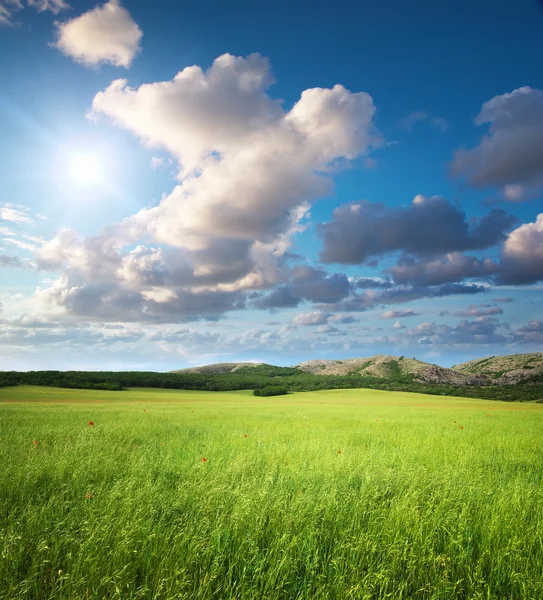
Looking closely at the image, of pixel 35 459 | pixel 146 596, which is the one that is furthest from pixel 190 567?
pixel 35 459

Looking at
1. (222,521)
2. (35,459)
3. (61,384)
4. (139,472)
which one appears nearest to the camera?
(222,521)

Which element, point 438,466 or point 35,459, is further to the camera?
point 438,466

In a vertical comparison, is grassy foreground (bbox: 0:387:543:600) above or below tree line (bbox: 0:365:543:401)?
above

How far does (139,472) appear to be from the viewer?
7.54 m

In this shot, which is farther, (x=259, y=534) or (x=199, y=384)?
(x=199, y=384)

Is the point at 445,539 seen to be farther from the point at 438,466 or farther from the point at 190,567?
the point at 438,466

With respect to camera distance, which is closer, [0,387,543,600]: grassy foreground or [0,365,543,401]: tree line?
[0,387,543,600]: grassy foreground

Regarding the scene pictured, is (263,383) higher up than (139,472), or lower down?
lower down

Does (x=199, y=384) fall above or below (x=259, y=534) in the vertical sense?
below

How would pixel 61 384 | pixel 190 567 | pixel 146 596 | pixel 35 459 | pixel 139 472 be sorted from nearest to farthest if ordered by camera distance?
1. pixel 146 596
2. pixel 190 567
3. pixel 139 472
4. pixel 35 459
5. pixel 61 384

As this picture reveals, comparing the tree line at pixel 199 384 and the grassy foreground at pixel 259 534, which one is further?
the tree line at pixel 199 384

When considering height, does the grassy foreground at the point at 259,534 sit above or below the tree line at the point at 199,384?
above

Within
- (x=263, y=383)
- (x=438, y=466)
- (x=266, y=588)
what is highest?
(x=266, y=588)

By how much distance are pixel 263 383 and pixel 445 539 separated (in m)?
133
